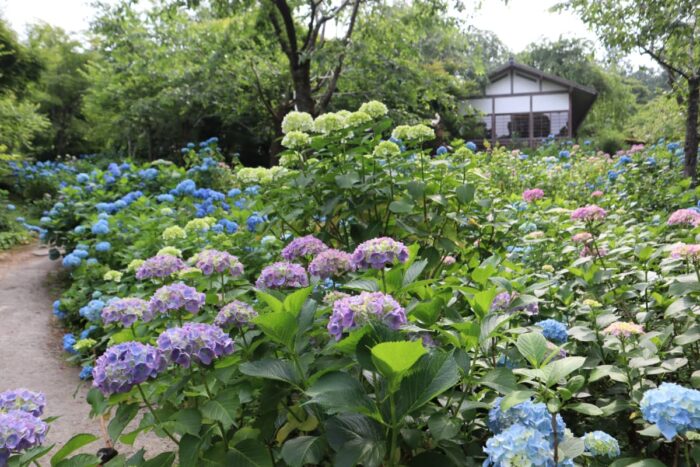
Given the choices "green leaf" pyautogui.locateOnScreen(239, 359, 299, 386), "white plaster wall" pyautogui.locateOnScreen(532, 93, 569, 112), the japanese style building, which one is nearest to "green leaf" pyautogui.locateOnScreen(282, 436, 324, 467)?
"green leaf" pyautogui.locateOnScreen(239, 359, 299, 386)

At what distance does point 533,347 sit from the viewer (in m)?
1.10

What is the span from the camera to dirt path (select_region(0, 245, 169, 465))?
2645 millimetres

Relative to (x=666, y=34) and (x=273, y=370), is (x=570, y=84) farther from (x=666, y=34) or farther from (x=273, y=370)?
(x=273, y=370)

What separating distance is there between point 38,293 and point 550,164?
21.3 feet

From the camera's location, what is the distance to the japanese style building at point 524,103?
853 inches

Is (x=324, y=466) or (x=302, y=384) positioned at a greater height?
(x=302, y=384)

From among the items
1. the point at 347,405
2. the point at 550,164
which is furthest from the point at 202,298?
the point at 550,164

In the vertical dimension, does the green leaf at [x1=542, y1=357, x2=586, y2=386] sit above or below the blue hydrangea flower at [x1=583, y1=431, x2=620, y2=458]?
above

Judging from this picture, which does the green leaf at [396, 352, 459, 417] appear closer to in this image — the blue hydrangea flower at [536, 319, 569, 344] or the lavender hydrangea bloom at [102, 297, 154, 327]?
the blue hydrangea flower at [536, 319, 569, 344]

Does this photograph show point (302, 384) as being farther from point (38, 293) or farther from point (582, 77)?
point (582, 77)

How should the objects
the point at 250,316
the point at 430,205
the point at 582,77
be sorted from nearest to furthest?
1. the point at 250,316
2. the point at 430,205
3. the point at 582,77

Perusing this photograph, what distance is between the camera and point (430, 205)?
7.21 feet

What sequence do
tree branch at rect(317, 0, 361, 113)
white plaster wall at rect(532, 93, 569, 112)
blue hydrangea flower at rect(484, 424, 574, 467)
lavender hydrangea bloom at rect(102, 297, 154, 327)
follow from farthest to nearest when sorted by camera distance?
white plaster wall at rect(532, 93, 569, 112) → tree branch at rect(317, 0, 361, 113) → lavender hydrangea bloom at rect(102, 297, 154, 327) → blue hydrangea flower at rect(484, 424, 574, 467)

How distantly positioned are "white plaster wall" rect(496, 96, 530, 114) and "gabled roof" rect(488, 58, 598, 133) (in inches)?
40.8
